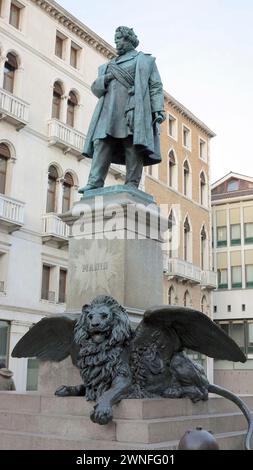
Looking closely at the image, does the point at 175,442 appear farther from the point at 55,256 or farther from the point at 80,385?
the point at 55,256

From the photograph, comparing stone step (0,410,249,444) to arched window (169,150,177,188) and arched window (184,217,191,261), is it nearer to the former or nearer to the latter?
arched window (184,217,191,261)

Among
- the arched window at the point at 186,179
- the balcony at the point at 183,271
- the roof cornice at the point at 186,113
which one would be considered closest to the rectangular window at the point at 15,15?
the roof cornice at the point at 186,113

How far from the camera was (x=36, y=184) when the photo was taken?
23.7 metres

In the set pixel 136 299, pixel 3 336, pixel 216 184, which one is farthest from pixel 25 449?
pixel 216 184

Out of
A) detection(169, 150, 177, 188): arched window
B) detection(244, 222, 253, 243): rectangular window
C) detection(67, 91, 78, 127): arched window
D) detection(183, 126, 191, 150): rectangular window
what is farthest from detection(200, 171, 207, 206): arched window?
detection(67, 91, 78, 127): arched window

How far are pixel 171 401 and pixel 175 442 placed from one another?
0.66 meters

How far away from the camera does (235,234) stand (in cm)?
4100

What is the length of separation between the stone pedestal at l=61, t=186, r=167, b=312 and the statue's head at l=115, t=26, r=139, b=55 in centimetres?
216

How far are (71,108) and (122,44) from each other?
18.6 meters

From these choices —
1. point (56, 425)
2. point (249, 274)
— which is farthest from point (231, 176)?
point (56, 425)

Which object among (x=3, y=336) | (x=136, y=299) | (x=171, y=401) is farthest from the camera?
(x=3, y=336)

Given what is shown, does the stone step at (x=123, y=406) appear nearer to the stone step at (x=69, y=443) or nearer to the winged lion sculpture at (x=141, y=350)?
the winged lion sculpture at (x=141, y=350)

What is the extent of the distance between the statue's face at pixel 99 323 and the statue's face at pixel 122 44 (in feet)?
13.9

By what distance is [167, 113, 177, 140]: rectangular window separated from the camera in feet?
114
